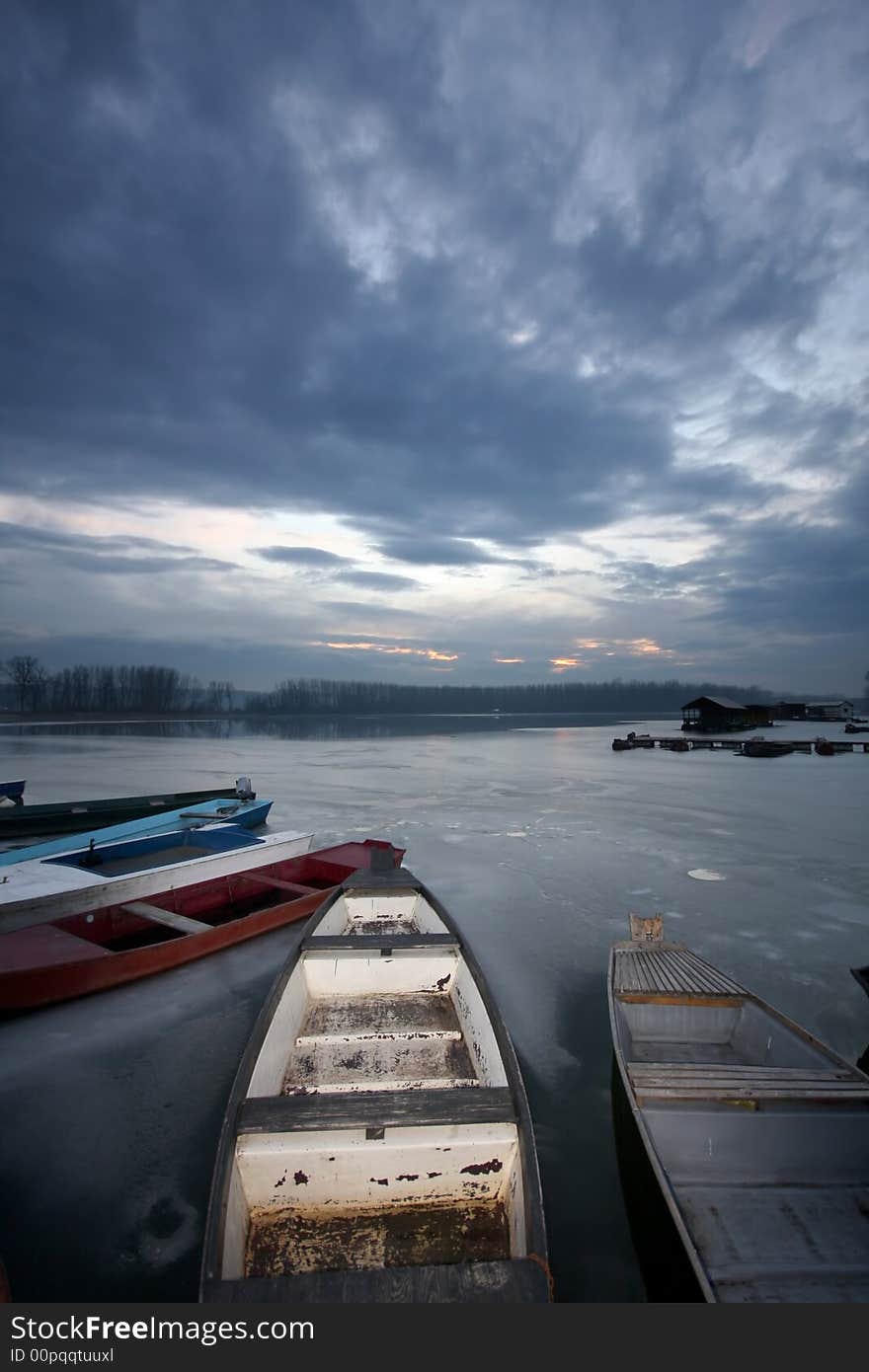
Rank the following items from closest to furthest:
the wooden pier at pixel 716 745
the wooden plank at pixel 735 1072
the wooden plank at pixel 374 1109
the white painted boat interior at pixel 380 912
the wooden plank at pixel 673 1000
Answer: the wooden plank at pixel 374 1109 → the wooden plank at pixel 735 1072 → the wooden plank at pixel 673 1000 → the white painted boat interior at pixel 380 912 → the wooden pier at pixel 716 745

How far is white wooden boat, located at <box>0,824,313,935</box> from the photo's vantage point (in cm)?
812

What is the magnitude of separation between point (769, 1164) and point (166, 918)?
7539 millimetres

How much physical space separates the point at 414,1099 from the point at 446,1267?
0.88m

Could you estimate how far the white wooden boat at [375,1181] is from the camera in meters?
2.74

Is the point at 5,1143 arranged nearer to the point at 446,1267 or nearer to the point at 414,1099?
the point at 414,1099

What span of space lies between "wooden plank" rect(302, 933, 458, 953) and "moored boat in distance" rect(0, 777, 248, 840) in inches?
457

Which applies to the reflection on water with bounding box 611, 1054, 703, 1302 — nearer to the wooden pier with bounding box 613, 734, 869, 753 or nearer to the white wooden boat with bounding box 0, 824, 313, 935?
the white wooden boat with bounding box 0, 824, 313, 935

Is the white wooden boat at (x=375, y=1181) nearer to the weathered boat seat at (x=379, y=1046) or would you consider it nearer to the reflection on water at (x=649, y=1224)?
the weathered boat seat at (x=379, y=1046)

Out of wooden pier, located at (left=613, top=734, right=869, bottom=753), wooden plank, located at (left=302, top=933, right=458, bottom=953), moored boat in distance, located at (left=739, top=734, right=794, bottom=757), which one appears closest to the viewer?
wooden plank, located at (left=302, top=933, right=458, bottom=953)

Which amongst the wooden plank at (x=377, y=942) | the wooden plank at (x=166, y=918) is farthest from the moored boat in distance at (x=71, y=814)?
the wooden plank at (x=377, y=942)

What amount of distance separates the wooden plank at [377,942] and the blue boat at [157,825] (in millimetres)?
7026

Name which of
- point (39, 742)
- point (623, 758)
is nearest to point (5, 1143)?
point (623, 758)

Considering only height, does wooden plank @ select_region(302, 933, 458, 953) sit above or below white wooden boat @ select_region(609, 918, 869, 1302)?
above

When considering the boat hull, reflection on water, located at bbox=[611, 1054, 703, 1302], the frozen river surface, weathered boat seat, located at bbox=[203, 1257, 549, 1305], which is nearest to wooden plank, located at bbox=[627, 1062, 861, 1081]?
reflection on water, located at bbox=[611, 1054, 703, 1302]
